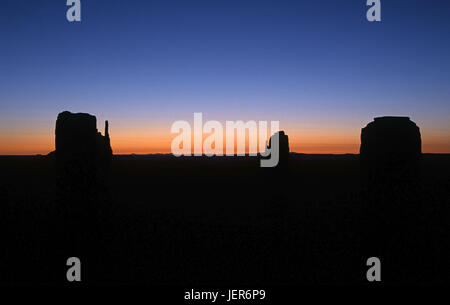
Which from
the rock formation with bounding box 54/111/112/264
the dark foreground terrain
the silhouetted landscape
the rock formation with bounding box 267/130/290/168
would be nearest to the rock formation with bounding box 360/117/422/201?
the silhouetted landscape

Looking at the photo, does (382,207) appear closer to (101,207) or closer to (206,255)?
(206,255)

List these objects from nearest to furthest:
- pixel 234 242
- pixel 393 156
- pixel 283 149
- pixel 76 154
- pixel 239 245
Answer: pixel 393 156
pixel 76 154
pixel 239 245
pixel 234 242
pixel 283 149

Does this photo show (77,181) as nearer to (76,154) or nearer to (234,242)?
(76,154)

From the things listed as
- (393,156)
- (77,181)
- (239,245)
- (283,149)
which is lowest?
(239,245)

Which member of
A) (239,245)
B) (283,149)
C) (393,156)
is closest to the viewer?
(393,156)

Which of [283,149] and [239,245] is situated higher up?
[283,149]

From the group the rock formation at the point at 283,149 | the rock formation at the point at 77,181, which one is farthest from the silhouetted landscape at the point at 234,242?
the rock formation at the point at 283,149

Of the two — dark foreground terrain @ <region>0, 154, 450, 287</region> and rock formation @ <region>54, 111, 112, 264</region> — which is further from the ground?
rock formation @ <region>54, 111, 112, 264</region>

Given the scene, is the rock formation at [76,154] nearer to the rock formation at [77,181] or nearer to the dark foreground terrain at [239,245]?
the rock formation at [77,181]

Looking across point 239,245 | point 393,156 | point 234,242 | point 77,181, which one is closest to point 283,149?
point 234,242

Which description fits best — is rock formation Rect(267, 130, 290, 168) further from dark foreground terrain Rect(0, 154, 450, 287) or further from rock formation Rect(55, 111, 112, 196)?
rock formation Rect(55, 111, 112, 196)

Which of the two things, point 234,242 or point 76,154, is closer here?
point 76,154

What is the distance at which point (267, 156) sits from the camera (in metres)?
17.9
